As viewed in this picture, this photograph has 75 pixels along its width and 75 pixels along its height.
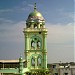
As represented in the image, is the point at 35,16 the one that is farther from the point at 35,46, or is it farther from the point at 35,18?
the point at 35,46

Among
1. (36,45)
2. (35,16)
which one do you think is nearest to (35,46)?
(36,45)

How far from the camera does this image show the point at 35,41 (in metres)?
34.5

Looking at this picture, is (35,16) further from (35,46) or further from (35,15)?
(35,46)

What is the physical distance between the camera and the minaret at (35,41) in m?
34.2

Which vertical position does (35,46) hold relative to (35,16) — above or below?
below

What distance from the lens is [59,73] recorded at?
41062mm

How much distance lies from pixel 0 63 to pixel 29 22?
13.5ft

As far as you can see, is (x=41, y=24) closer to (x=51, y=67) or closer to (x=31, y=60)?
(x=31, y=60)

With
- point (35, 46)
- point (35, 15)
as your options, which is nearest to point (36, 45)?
point (35, 46)

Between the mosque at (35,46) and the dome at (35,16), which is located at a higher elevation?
the dome at (35,16)

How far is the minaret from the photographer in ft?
112

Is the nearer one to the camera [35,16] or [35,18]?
[35,18]

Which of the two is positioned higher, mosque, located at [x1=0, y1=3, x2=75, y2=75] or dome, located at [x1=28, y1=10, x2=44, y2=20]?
dome, located at [x1=28, y1=10, x2=44, y2=20]

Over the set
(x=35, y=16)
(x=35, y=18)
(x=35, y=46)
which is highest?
(x=35, y=16)
